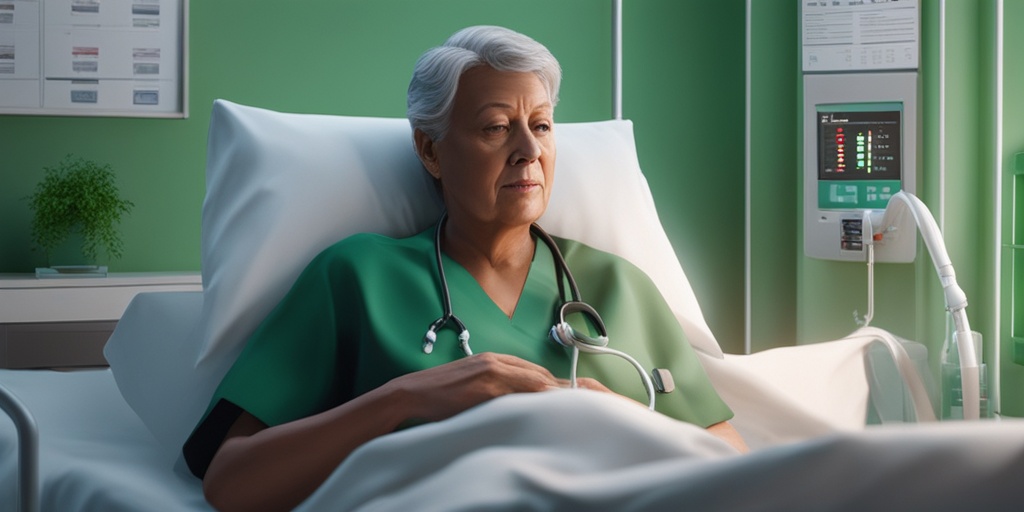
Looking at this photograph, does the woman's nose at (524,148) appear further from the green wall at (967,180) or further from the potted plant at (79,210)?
the potted plant at (79,210)

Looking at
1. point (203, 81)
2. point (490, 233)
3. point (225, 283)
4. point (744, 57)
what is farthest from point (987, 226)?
point (203, 81)

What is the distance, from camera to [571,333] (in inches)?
58.6

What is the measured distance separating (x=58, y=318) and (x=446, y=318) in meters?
1.81

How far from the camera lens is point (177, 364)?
1725 mm

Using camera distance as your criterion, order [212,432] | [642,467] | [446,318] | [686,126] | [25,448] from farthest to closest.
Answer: [686,126] < [446,318] < [212,432] < [25,448] < [642,467]

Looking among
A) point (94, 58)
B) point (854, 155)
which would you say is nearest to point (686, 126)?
point (854, 155)

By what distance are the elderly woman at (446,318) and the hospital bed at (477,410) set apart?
0.14m

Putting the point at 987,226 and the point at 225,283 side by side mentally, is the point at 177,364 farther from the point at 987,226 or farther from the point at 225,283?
the point at 987,226

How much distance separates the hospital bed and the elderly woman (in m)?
0.14

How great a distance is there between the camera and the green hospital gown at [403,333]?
1.37 metres

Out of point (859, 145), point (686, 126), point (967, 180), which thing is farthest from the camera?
point (686, 126)

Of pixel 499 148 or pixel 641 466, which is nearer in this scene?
pixel 641 466

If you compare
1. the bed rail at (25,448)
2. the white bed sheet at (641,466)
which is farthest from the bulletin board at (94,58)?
the white bed sheet at (641,466)

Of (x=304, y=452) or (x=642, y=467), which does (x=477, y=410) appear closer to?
(x=642, y=467)
